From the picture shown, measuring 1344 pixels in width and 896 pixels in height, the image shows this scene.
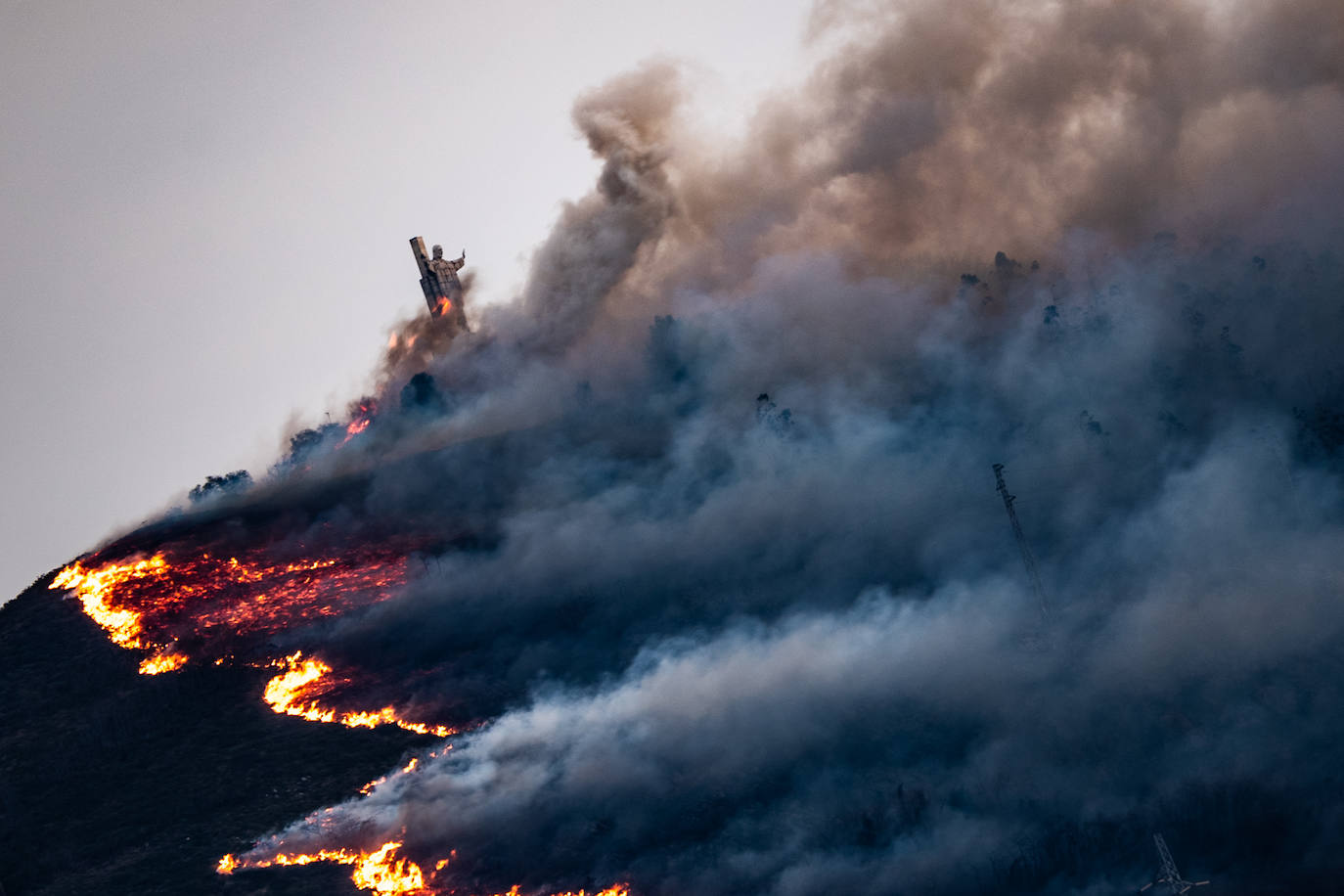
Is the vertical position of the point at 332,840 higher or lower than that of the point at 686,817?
higher

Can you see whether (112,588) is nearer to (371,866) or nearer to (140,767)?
(140,767)

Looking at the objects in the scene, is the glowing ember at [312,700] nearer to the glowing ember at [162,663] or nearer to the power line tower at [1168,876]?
the glowing ember at [162,663]

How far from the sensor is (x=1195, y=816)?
462 ft

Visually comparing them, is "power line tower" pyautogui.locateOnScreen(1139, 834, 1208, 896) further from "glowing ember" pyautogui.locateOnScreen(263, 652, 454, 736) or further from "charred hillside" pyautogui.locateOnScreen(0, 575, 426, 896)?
"charred hillside" pyautogui.locateOnScreen(0, 575, 426, 896)

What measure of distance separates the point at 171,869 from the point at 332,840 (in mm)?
15767

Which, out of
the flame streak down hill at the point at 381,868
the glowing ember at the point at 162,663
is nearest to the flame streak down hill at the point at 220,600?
the glowing ember at the point at 162,663

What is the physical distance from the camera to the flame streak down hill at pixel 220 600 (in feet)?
523

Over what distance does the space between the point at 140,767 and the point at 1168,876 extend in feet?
362

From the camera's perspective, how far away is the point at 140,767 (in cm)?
14562

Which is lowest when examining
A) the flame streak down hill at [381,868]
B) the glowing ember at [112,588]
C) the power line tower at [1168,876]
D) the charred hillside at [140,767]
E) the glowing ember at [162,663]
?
the power line tower at [1168,876]

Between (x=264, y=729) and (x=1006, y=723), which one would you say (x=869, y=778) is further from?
(x=264, y=729)

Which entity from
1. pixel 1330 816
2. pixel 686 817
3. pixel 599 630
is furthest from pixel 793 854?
pixel 1330 816

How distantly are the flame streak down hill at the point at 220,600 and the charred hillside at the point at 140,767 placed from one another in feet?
9.21

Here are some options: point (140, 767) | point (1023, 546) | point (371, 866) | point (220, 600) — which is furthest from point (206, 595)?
point (1023, 546)
